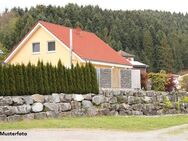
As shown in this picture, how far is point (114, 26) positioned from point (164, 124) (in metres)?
79.8

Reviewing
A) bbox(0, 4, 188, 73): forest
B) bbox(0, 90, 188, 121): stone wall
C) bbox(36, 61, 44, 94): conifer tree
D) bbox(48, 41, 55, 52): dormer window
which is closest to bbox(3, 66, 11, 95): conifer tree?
bbox(0, 90, 188, 121): stone wall

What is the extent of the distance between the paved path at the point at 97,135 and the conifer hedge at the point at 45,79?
6.13 m

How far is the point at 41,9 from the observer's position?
8750cm

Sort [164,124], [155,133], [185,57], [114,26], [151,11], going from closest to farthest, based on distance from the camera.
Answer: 1. [155,133]
2. [164,124]
3. [114,26]
4. [185,57]
5. [151,11]

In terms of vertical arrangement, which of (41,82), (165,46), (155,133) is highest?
(165,46)

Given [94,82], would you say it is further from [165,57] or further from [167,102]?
[165,57]

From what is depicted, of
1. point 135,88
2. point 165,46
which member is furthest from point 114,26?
point 135,88

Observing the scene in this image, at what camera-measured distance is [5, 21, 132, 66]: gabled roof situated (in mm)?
38312

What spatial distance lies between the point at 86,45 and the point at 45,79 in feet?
53.3

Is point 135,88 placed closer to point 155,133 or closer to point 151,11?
point 155,133

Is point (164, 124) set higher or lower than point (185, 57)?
lower

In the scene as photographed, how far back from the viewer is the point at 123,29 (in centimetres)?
10362

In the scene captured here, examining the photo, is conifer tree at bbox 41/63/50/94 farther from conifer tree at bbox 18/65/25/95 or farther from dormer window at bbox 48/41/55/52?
Result: dormer window at bbox 48/41/55/52

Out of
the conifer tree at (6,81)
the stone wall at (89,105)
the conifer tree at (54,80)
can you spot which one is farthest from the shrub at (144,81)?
the conifer tree at (6,81)
